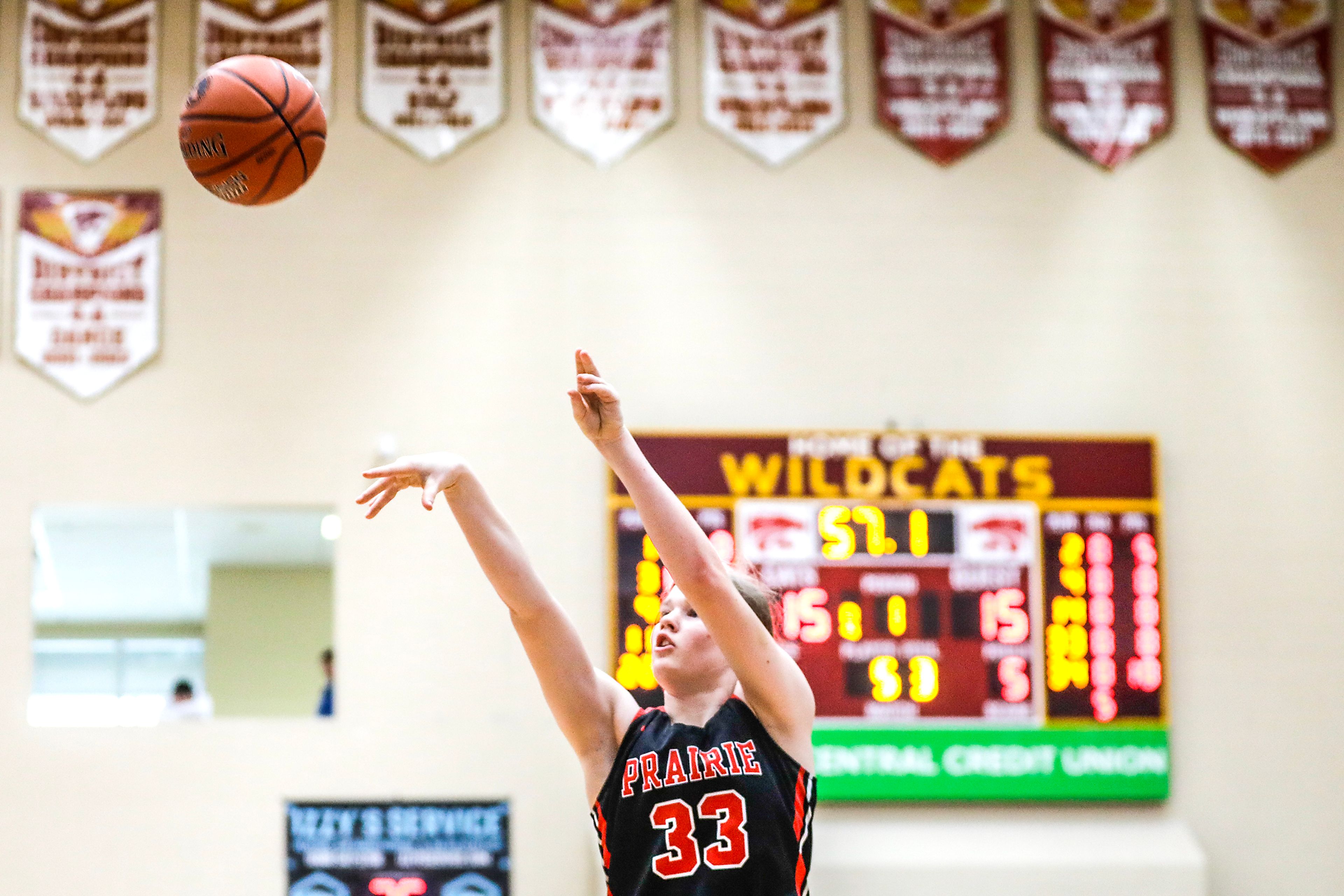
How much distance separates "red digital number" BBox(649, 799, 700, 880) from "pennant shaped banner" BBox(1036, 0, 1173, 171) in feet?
21.8

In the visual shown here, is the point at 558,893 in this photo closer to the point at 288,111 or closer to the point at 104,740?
the point at 104,740

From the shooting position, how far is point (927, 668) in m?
7.69

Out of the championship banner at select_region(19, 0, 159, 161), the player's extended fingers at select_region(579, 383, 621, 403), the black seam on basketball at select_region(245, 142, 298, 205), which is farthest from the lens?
the championship banner at select_region(19, 0, 159, 161)

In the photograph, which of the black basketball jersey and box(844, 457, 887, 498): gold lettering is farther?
box(844, 457, 887, 498): gold lettering

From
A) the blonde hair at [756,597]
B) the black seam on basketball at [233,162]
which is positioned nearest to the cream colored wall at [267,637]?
the black seam on basketball at [233,162]

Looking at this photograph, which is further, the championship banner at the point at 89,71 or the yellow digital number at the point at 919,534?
the championship banner at the point at 89,71

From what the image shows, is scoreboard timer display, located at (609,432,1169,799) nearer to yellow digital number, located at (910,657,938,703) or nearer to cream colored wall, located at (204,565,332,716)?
yellow digital number, located at (910,657,938,703)

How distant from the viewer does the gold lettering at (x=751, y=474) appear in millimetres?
7812

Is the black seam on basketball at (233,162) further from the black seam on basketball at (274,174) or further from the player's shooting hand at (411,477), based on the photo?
the player's shooting hand at (411,477)

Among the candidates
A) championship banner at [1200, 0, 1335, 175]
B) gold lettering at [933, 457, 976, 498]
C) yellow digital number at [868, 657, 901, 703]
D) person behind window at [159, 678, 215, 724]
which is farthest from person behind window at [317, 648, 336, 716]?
championship banner at [1200, 0, 1335, 175]

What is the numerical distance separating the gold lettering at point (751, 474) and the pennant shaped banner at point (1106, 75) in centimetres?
281

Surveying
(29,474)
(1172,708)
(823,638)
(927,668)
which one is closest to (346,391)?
(29,474)

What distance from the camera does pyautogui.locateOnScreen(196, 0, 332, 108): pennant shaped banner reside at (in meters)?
8.42

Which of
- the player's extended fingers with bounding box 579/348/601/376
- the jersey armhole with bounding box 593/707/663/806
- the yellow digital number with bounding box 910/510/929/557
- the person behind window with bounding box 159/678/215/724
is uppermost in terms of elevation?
the player's extended fingers with bounding box 579/348/601/376
